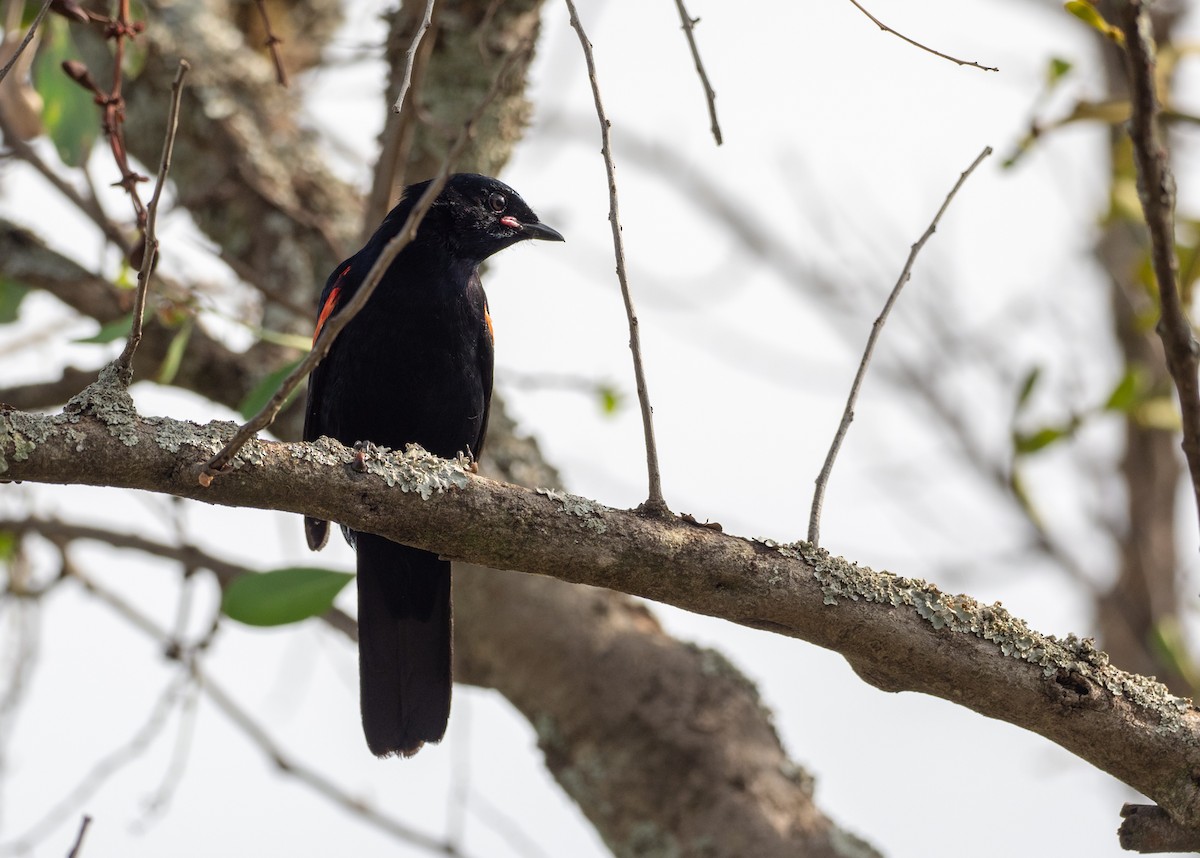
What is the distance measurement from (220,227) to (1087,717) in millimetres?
3737

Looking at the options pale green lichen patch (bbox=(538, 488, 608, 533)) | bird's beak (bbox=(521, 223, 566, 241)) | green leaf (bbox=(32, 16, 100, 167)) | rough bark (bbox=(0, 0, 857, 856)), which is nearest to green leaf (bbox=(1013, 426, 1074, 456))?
rough bark (bbox=(0, 0, 857, 856))

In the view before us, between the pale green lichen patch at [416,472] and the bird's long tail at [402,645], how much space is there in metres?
1.49

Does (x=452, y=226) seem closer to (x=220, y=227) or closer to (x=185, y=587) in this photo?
(x=220, y=227)

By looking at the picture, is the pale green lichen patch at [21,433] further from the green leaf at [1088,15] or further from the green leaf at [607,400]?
the green leaf at [607,400]

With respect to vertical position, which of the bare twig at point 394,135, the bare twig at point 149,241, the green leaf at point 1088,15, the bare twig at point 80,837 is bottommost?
the bare twig at point 80,837

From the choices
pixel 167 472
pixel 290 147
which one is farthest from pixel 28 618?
pixel 167 472

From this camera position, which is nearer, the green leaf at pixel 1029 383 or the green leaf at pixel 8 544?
the green leaf at pixel 1029 383

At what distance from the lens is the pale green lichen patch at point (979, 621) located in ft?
8.02

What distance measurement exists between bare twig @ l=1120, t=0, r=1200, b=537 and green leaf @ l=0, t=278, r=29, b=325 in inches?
136

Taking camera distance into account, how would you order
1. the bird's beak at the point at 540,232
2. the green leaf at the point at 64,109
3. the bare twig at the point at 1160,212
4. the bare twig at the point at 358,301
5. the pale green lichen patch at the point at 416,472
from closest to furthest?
1. the bare twig at the point at 358,301
2. the bare twig at the point at 1160,212
3. the pale green lichen patch at the point at 416,472
4. the green leaf at the point at 64,109
5. the bird's beak at the point at 540,232

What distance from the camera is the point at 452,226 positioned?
4301mm

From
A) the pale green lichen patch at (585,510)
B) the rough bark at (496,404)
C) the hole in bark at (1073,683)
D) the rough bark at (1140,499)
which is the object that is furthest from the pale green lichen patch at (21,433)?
the rough bark at (1140,499)

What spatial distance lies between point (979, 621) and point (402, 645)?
1914 millimetres

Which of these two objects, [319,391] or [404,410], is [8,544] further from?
[404,410]
